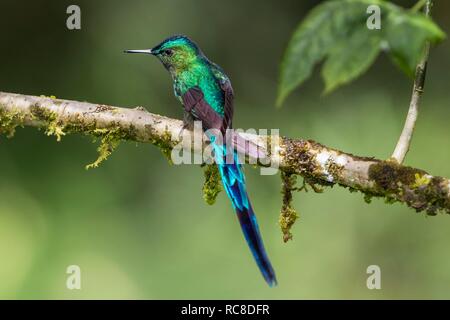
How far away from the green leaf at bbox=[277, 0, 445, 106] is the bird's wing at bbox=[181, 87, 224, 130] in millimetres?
1806

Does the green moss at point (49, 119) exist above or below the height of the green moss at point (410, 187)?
above

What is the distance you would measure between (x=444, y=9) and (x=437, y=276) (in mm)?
2466

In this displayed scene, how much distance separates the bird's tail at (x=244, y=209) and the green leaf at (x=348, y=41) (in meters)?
1.59

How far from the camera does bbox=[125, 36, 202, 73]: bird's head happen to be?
3391 mm

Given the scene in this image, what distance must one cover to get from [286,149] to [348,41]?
66.5 inches

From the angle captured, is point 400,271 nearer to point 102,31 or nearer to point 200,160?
point 200,160

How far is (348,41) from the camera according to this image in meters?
1.03

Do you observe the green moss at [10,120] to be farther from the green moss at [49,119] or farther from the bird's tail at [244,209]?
the bird's tail at [244,209]

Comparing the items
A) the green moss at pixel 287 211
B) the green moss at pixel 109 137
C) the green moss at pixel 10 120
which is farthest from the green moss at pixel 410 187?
the green moss at pixel 10 120

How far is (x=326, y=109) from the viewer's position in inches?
227

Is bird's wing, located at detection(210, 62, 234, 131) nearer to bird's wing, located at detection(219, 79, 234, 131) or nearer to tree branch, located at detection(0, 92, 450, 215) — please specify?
bird's wing, located at detection(219, 79, 234, 131)

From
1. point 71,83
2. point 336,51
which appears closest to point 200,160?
point 336,51

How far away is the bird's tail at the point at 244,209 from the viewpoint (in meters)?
2.60

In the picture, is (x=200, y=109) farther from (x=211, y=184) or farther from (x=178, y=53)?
(x=178, y=53)
